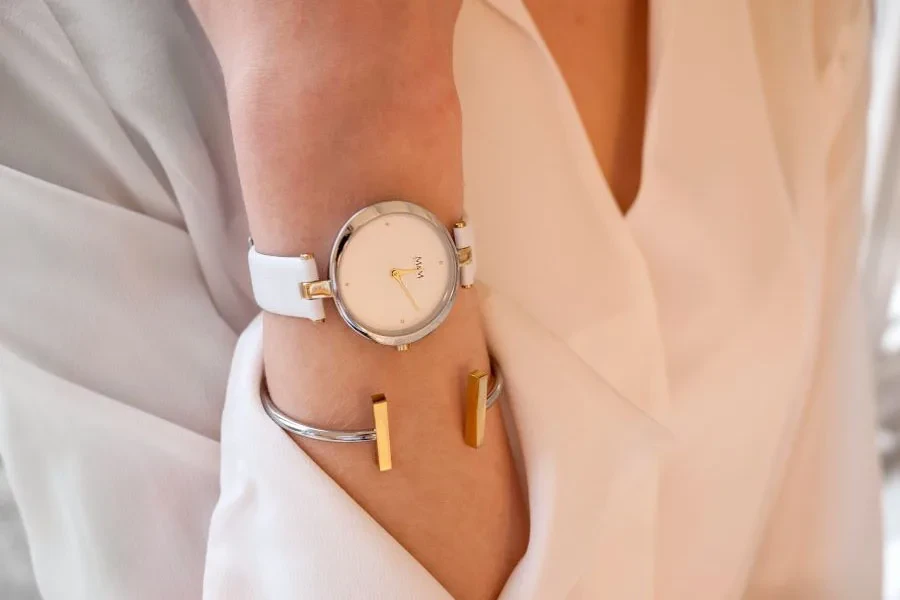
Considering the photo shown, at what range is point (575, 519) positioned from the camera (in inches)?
16.3

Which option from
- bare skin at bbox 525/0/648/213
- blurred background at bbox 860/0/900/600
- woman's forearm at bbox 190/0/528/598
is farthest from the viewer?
blurred background at bbox 860/0/900/600

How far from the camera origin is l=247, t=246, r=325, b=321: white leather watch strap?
35 cm

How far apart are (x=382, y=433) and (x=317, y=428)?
5cm

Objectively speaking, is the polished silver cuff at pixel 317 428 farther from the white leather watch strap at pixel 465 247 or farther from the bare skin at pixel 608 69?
the bare skin at pixel 608 69

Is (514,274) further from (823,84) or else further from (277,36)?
(823,84)

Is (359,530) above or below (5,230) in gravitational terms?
below

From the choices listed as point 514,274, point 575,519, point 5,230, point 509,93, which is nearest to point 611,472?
point 575,519

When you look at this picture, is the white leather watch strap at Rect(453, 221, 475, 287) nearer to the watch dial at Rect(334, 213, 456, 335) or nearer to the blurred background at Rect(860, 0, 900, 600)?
the watch dial at Rect(334, 213, 456, 335)

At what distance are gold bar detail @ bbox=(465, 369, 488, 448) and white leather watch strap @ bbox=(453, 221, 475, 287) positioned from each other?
0.06 m

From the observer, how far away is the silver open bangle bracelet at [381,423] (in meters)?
0.36

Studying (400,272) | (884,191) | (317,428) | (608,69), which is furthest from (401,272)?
(884,191)

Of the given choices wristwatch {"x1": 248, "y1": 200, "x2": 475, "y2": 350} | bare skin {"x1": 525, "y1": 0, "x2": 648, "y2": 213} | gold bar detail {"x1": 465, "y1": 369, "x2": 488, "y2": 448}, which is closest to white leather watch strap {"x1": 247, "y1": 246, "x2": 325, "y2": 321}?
wristwatch {"x1": 248, "y1": 200, "x2": 475, "y2": 350}

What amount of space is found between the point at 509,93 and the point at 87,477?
1.36 ft

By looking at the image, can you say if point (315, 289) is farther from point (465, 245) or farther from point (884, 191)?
point (884, 191)
